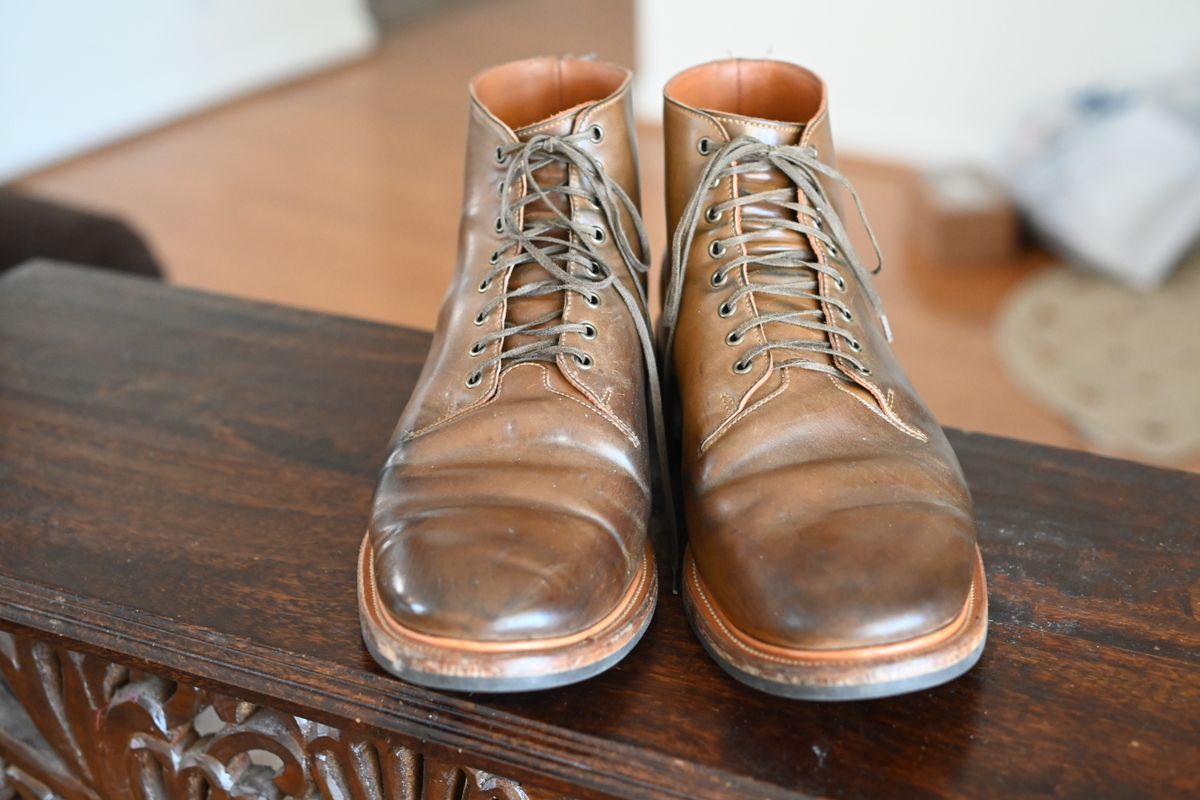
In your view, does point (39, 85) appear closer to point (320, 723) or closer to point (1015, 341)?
point (1015, 341)

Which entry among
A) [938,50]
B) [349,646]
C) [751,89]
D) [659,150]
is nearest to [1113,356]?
[938,50]

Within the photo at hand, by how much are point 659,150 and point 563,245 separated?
6.06 feet

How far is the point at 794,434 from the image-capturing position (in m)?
0.57

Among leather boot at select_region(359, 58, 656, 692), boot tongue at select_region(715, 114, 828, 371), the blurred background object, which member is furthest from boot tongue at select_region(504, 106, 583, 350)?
the blurred background object

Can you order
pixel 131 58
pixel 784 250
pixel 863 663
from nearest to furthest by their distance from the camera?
pixel 863 663, pixel 784 250, pixel 131 58

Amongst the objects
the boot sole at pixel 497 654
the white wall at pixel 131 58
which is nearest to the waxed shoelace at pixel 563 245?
the boot sole at pixel 497 654

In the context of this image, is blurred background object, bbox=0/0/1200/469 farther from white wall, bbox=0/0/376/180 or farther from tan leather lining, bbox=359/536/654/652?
tan leather lining, bbox=359/536/654/652

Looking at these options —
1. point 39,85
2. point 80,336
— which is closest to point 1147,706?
point 80,336

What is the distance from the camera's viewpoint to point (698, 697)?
21.3 inches

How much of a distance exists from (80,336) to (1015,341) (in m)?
1.44

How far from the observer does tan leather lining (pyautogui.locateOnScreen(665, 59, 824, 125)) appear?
0.68 meters

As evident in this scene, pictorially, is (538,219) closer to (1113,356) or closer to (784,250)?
(784,250)

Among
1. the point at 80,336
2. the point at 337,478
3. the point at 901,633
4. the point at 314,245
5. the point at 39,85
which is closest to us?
the point at 901,633

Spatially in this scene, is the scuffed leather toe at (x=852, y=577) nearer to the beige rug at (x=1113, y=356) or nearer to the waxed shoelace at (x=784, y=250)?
the waxed shoelace at (x=784, y=250)
